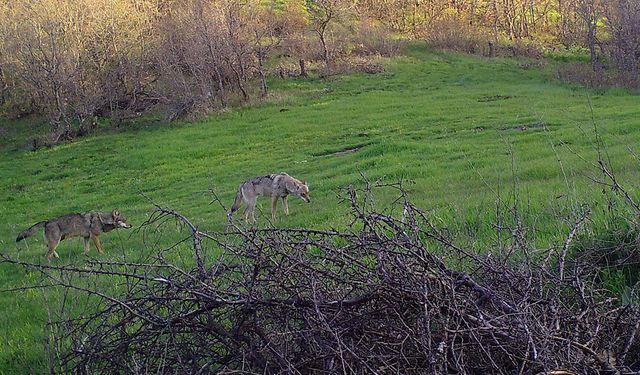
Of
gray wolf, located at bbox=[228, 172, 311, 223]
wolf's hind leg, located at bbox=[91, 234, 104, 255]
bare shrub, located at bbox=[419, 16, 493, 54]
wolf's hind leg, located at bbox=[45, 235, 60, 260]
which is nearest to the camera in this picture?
wolf's hind leg, located at bbox=[91, 234, 104, 255]

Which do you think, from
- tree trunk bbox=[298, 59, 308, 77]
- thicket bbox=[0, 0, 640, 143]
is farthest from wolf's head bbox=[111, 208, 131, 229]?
tree trunk bbox=[298, 59, 308, 77]

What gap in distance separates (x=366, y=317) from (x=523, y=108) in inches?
961

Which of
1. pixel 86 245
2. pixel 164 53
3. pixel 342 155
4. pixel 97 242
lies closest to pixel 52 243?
pixel 86 245

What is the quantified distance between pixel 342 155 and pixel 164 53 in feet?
64.5

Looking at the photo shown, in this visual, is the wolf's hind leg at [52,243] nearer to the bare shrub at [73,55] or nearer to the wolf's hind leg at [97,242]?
the wolf's hind leg at [97,242]

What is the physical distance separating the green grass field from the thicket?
6.52 ft

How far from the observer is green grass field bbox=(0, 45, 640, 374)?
381 inches

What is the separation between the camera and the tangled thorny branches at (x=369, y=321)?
3.29 m

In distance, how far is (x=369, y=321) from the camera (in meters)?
3.59

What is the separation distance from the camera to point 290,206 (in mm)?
16266

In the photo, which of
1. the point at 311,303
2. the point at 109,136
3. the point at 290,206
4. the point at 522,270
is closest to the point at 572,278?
the point at 522,270

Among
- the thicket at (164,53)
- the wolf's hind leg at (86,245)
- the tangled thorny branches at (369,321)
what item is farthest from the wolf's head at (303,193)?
the thicket at (164,53)

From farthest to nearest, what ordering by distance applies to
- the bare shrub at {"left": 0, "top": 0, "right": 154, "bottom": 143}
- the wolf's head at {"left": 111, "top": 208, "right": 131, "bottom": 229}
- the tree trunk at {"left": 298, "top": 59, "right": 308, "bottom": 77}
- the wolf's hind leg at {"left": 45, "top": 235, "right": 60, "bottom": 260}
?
the tree trunk at {"left": 298, "top": 59, "right": 308, "bottom": 77} < the bare shrub at {"left": 0, "top": 0, "right": 154, "bottom": 143} < the wolf's head at {"left": 111, "top": 208, "right": 131, "bottom": 229} < the wolf's hind leg at {"left": 45, "top": 235, "right": 60, "bottom": 260}

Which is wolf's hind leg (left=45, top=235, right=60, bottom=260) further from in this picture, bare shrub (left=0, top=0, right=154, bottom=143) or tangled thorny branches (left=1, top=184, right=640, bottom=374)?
bare shrub (left=0, top=0, right=154, bottom=143)
